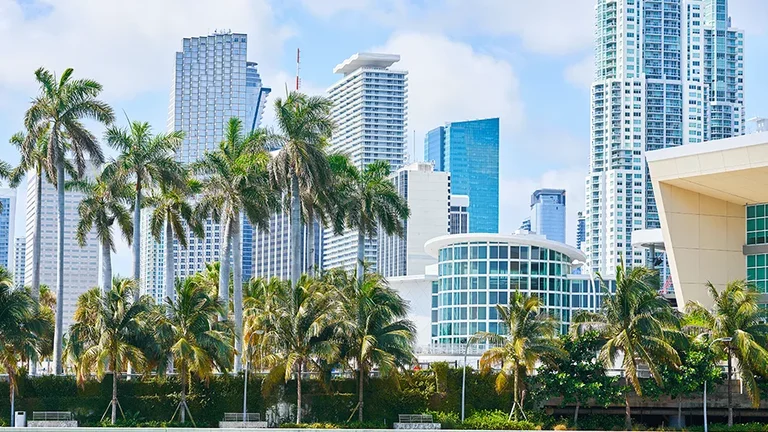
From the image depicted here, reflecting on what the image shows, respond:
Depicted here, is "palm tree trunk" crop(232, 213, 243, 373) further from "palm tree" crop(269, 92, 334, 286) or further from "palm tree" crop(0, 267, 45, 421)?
"palm tree" crop(0, 267, 45, 421)

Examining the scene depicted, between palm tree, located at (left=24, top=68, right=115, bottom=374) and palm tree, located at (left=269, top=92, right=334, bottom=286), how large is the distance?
381 inches

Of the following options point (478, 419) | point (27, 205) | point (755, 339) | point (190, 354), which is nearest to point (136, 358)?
point (190, 354)

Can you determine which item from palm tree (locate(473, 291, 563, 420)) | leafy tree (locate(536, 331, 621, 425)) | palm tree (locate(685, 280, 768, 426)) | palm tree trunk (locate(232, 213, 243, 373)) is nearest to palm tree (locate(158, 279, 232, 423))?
palm tree trunk (locate(232, 213, 243, 373))

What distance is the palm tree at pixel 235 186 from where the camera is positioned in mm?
65625

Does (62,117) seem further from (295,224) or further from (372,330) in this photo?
(372,330)

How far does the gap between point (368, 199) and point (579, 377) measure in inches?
785

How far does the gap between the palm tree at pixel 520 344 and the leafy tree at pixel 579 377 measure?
1.00m

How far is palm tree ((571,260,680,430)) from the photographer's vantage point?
196 feet

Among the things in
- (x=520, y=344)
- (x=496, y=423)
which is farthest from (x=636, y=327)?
(x=496, y=423)

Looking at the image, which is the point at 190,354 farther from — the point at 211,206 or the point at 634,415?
the point at 634,415

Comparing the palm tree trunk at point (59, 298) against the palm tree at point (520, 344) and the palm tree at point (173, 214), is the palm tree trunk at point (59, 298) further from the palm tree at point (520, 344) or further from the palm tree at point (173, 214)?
the palm tree at point (520, 344)

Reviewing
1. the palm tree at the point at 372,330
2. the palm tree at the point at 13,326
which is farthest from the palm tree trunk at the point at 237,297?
the palm tree at the point at 13,326

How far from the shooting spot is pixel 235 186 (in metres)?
65.6

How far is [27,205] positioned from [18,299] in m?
103
